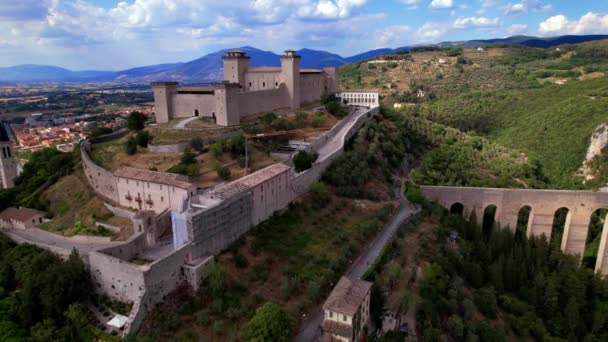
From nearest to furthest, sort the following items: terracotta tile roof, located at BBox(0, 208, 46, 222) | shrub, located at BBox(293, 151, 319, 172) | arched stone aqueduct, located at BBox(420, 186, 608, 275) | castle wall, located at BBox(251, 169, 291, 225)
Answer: castle wall, located at BBox(251, 169, 291, 225) < terracotta tile roof, located at BBox(0, 208, 46, 222) < shrub, located at BBox(293, 151, 319, 172) < arched stone aqueduct, located at BBox(420, 186, 608, 275)

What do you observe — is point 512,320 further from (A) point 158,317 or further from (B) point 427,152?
(B) point 427,152

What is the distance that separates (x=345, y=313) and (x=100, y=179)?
65.6 feet

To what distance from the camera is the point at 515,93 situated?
81.9 metres

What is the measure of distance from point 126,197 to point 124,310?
9.65 meters

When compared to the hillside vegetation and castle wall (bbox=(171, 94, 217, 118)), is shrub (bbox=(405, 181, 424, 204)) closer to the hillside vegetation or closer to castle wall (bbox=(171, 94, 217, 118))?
castle wall (bbox=(171, 94, 217, 118))

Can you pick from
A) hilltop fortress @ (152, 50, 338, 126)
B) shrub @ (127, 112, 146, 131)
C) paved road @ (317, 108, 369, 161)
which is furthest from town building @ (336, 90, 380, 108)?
shrub @ (127, 112, 146, 131)

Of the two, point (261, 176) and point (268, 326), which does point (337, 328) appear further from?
point (261, 176)

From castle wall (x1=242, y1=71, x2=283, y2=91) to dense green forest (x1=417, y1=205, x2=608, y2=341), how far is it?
2261 centimetres

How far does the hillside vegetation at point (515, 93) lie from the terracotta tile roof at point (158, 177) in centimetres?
A: 4883

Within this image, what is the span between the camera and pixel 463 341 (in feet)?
72.2

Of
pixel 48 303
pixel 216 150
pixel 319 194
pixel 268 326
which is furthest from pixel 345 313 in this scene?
pixel 216 150

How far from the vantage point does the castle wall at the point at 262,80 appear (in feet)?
152

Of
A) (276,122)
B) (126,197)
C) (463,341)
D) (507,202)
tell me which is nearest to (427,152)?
(507,202)

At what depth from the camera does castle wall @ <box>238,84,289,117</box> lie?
40.1m
